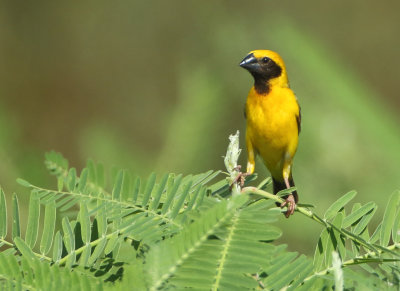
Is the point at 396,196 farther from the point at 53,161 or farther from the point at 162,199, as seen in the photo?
the point at 53,161

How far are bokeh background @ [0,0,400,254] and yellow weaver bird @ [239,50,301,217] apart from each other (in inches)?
2.4

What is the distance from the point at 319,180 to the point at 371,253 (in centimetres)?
93

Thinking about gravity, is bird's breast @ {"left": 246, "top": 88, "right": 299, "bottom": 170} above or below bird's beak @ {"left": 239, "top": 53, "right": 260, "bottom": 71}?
below

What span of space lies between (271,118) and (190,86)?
635 mm

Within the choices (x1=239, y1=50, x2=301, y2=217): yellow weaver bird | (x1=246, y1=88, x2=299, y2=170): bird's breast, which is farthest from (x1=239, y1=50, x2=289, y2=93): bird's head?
(x1=246, y1=88, x2=299, y2=170): bird's breast

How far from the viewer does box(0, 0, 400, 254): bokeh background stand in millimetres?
1572

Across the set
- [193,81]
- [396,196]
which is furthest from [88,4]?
[396,196]

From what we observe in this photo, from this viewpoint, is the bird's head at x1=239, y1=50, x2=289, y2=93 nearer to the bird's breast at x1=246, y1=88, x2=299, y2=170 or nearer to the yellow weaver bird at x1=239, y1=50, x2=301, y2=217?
the yellow weaver bird at x1=239, y1=50, x2=301, y2=217

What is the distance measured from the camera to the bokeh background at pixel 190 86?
157cm

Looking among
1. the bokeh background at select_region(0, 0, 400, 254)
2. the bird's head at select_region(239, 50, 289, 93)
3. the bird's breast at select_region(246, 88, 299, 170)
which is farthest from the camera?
the bird's head at select_region(239, 50, 289, 93)

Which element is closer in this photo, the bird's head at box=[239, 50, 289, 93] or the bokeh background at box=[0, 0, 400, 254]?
the bokeh background at box=[0, 0, 400, 254]

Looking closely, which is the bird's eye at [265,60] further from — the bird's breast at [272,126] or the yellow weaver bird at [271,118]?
the bird's breast at [272,126]

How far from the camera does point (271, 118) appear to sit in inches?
86.3

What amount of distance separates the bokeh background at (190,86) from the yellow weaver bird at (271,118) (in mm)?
61
